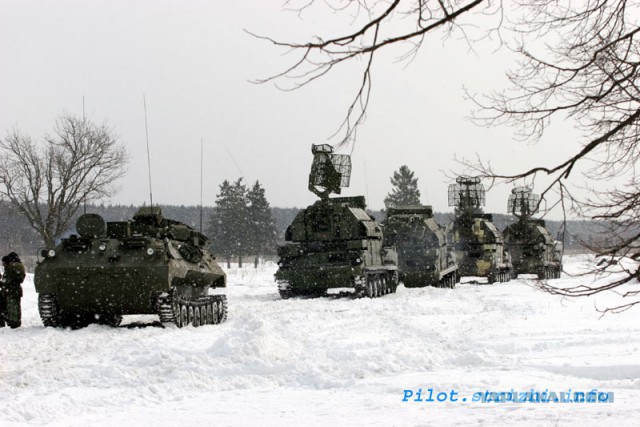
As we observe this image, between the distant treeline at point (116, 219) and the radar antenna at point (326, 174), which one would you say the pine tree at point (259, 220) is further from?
the radar antenna at point (326, 174)

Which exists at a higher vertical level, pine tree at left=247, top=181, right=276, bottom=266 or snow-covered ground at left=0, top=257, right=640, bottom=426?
pine tree at left=247, top=181, right=276, bottom=266

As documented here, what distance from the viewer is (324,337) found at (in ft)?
38.3

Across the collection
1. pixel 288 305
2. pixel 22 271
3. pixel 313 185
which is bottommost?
pixel 288 305

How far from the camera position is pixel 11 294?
15.1 metres

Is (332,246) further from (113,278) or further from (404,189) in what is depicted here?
(404,189)

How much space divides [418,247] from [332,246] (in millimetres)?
5586

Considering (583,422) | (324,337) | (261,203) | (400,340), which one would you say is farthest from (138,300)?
(261,203)

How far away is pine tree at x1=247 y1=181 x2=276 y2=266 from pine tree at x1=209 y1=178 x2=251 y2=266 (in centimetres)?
67

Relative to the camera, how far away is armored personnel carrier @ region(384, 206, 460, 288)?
26.8m

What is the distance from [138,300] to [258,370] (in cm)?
602

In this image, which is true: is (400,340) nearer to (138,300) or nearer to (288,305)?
(138,300)

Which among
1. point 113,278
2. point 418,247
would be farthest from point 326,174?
point 113,278

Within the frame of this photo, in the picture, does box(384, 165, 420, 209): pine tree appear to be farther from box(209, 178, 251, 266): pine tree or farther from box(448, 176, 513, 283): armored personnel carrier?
box(448, 176, 513, 283): armored personnel carrier

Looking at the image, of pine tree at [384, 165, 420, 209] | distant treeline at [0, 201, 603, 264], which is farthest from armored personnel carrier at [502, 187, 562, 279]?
pine tree at [384, 165, 420, 209]
